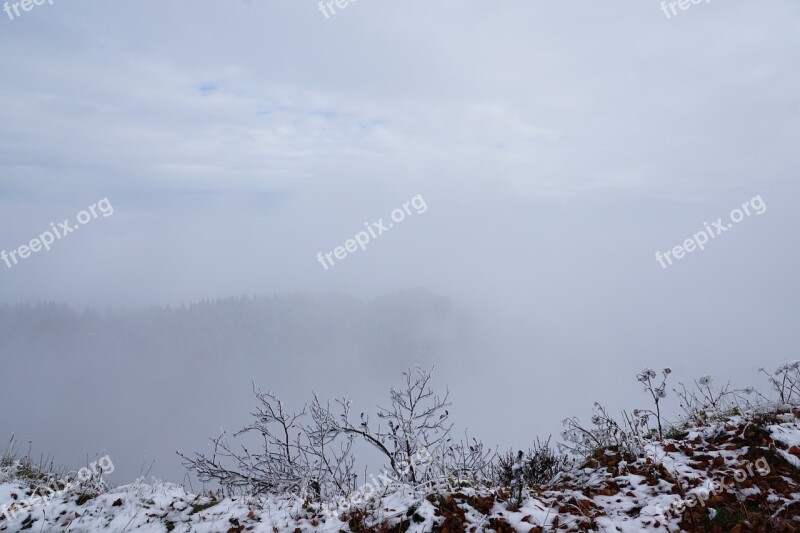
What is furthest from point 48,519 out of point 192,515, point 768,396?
point 768,396

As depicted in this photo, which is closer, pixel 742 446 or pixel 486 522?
pixel 486 522

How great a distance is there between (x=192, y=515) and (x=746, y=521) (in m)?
6.00

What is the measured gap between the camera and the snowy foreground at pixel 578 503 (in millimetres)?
4742

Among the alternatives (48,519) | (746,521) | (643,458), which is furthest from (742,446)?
(48,519)

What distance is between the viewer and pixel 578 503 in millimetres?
5035

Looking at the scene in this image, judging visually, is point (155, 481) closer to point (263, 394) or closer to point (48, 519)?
point (48, 519)

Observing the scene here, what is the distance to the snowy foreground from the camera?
187 inches

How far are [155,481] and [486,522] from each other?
4.77 meters

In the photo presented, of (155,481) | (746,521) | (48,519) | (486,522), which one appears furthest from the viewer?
(155,481)

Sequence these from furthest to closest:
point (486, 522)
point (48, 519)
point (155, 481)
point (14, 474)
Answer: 1. point (14, 474)
2. point (155, 481)
3. point (48, 519)
4. point (486, 522)

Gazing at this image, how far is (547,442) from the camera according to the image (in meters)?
7.29

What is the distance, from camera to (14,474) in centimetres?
727

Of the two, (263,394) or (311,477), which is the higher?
(263,394)

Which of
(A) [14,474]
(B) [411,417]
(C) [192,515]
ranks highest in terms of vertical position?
(A) [14,474]
